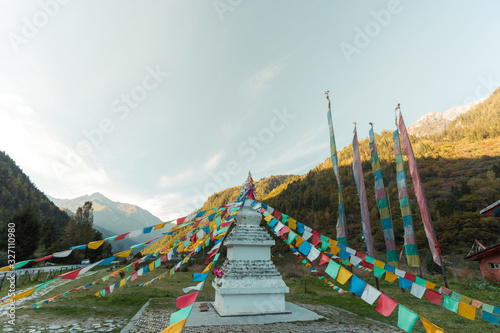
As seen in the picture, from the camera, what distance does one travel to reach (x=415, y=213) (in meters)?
41.6

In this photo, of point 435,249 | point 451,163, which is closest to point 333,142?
point 435,249

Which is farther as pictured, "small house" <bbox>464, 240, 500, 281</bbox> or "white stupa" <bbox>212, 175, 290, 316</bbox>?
"small house" <bbox>464, 240, 500, 281</bbox>

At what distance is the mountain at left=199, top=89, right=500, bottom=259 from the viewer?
35.8 meters

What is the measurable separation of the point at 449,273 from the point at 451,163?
5565 cm

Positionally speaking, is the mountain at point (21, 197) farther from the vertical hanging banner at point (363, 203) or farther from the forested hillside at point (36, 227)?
the vertical hanging banner at point (363, 203)

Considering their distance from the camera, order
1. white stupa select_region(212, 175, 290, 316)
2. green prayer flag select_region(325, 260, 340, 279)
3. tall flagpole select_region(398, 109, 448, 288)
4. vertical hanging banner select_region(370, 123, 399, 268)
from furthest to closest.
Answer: vertical hanging banner select_region(370, 123, 399, 268) < tall flagpole select_region(398, 109, 448, 288) < white stupa select_region(212, 175, 290, 316) < green prayer flag select_region(325, 260, 340, 279)

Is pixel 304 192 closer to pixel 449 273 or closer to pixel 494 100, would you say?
pixel 449 273

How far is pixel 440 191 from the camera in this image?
48312 mm

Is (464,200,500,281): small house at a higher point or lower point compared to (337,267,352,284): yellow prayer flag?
lower

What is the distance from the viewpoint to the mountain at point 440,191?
35.8 meters

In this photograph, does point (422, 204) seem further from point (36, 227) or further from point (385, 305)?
point (36, 227)

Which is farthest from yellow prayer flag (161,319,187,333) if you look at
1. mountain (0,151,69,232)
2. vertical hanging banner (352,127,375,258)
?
mountain (0,151,69,232)

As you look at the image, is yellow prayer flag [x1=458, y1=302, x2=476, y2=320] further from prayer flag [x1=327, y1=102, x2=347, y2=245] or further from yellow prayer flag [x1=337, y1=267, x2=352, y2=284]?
prayer flag [x1=327, y1=102, x2=347, y2=245]

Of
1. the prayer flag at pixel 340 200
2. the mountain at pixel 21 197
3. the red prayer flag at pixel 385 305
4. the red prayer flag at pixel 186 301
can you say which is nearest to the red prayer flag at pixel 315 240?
the red prayer flag at pixel 385 305
